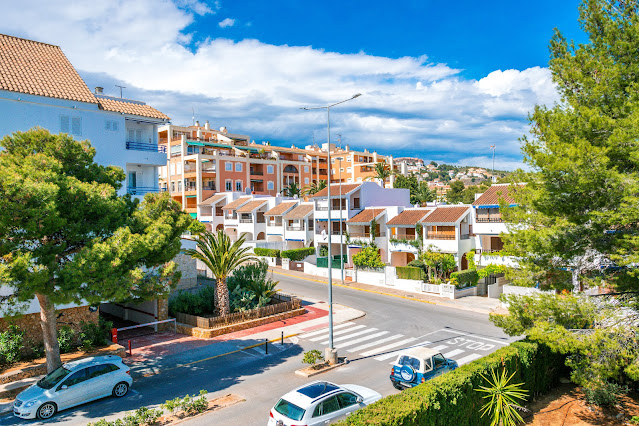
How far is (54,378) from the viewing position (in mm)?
15094

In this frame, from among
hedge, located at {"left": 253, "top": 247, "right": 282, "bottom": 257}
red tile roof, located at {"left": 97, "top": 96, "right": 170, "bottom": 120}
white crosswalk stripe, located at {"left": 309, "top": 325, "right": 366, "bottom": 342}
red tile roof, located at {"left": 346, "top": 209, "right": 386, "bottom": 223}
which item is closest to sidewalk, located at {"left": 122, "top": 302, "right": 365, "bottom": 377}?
white crosswalk stripe, located at {"left": 309, "top": 325, "right": 366, "bottom": 342}

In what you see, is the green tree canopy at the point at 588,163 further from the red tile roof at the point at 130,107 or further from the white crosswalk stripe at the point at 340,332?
the red tile roof at the point at 130,107

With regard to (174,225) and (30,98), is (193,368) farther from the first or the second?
(30,98)

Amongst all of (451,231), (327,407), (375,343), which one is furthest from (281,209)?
(327,407)

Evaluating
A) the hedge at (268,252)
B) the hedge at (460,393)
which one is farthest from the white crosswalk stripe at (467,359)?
the hedge at (268,252)

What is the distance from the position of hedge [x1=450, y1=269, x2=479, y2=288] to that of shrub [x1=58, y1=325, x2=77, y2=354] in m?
26.1

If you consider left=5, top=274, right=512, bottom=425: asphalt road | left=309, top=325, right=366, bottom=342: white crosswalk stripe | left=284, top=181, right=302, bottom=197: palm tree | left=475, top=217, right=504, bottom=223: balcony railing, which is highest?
left=284, top=181, right=302, bottom=197: palm tree

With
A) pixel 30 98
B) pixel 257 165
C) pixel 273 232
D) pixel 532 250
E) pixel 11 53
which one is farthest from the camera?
pixel 257 165

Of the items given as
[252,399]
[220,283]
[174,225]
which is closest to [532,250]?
[252,399]

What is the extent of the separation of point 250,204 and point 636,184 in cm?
5246

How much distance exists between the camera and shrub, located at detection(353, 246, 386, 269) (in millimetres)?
40594

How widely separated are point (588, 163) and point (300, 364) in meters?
13.9

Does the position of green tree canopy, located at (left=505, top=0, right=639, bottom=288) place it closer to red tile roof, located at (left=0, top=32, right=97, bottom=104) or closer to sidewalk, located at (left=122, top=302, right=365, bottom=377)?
sidewalk, located at (left=122, top=302, right=365, bottom=377)

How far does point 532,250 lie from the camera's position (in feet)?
45.8
